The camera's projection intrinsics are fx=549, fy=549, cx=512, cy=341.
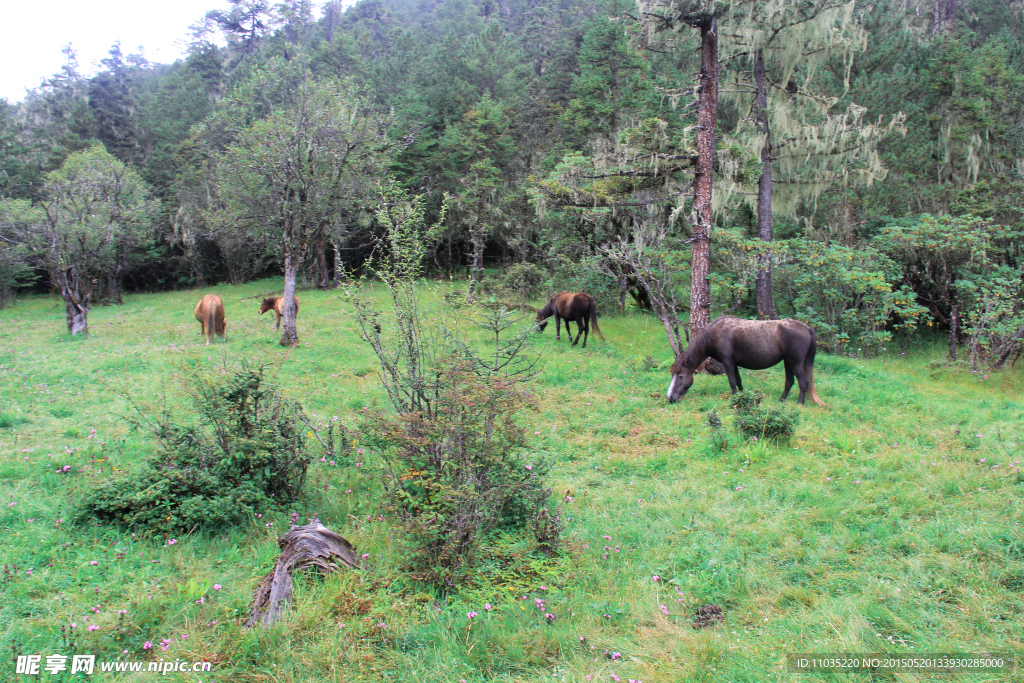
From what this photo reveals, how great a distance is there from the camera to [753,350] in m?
9.41

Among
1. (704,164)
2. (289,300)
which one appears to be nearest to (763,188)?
(704,164)

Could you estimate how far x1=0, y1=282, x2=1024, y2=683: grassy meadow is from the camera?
3305mm

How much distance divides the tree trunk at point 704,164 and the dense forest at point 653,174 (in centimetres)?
4

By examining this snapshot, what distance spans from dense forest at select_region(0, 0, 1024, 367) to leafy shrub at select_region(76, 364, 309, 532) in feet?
7.07

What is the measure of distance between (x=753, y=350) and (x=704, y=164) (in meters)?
4.05

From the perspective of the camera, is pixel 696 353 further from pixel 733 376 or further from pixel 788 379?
pixel 788 379

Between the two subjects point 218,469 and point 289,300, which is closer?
point 218,469

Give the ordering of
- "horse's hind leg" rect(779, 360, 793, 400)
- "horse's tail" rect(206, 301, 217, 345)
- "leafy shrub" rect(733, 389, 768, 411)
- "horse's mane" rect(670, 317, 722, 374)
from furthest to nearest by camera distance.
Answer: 1. "horse's tail" rect(206, 301, 217, 345)
2. "horse's mane" rect(670, 317, 722, 374)
3. "horse's hind leg" rect(779, 360, 793, 400)
4. "leafy shrub" rect(733, 389, 768, 411)

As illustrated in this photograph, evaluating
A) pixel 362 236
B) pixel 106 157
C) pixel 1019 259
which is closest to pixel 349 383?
pixel 1019 259

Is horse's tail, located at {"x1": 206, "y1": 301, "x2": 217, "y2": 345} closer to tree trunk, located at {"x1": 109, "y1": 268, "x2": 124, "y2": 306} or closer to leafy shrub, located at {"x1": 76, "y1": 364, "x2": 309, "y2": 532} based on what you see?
leafy shrub, located at {"x1": 76, "y1": 364, "x2": 309, "y2": 532}

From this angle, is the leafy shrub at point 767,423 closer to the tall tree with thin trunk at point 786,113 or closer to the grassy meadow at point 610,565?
the grassy meadow at point 610,565

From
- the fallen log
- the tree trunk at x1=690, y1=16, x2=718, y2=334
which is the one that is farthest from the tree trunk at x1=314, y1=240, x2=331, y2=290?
the fallen log

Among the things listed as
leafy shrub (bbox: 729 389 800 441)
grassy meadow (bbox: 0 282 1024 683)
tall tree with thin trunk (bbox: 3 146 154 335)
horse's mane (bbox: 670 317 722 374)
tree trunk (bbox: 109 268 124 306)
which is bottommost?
grassy meadow (bbox: 0 282 1024 683)

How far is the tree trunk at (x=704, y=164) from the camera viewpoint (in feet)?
36.0
